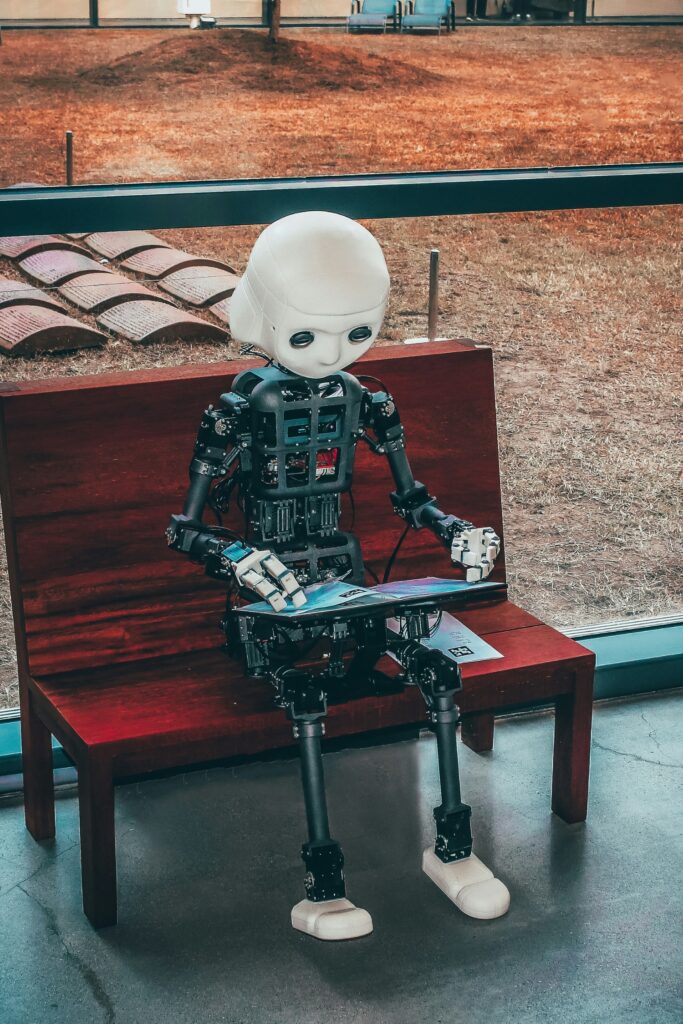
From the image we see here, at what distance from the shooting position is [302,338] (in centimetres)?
203

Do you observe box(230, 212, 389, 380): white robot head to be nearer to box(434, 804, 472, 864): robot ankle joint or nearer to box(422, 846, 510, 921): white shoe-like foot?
box(434, 804, 472, 864): robot ankle joint

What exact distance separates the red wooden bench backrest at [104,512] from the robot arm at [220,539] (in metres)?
0.15

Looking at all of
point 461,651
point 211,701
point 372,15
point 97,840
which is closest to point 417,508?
point 461,651

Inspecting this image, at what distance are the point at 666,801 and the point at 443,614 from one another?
578 mm

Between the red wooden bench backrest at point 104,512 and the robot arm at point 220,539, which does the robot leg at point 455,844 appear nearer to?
the robot arm at point 220,539

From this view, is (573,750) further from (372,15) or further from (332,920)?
(372,15)

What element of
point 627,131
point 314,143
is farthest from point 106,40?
point 627,131

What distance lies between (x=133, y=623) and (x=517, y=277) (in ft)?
3.83

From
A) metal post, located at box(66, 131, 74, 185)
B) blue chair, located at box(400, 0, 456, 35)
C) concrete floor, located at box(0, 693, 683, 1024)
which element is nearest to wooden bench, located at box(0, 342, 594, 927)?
concrete floor, located at box(0, 693, 683, 1024)

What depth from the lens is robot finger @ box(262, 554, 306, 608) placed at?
1977mm

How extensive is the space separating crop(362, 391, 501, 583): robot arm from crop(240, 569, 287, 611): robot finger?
1.12 feet

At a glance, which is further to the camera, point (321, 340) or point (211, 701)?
point (211, 701)

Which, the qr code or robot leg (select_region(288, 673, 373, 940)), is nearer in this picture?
robot leg (select_region(288, 673, 373, 940))

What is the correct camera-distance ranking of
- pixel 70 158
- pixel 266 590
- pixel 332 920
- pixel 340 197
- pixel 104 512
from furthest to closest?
pixel 70 158 → pixel 340 197 → pixel 104 512 → pixel 332 920 → pixel 266 590
